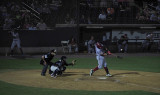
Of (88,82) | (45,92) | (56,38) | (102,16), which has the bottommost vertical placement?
(88,82)

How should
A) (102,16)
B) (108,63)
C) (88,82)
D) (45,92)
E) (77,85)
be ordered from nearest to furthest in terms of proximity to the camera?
(45,92) → (77,85) → (88,82) → (108,63) → (102,16)

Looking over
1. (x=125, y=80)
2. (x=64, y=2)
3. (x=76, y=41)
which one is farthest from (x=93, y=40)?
(x=125, y=80)

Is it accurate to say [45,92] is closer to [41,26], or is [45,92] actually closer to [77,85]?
[77,85]

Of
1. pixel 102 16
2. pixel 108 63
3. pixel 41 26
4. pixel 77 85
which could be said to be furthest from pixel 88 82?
pixel 102 16

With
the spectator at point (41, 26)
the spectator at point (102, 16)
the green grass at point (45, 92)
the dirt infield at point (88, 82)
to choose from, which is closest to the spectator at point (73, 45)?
the spectator at point (41, 26)

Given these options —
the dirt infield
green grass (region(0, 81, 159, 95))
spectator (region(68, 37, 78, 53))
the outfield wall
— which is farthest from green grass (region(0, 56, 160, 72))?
green grass (region(0, 81, 159, 95))

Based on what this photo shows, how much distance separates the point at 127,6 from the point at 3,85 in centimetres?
2055

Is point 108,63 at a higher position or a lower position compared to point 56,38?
lower

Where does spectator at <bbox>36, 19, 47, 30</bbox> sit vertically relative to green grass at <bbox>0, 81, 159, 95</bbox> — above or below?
above

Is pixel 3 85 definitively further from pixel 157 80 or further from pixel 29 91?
pixel 157 80

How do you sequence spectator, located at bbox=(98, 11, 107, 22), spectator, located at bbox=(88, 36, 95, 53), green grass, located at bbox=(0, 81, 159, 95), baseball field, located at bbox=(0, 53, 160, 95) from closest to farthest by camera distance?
green grass, located at bbox=(0, 81, 159, 95) → baseball field, located at bbox=(0, 53, 160, 95) → spectator, located at bbox=(88, 36, 95, 53) → spectator, located at bbox=(98, 11, 107, 22)

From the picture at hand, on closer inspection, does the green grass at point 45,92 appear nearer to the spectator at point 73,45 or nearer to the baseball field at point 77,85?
the baseball field at point 77,85

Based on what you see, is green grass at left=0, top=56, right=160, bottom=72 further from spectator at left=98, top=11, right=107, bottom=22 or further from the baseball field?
spectator at left=98, top=11, right=107, bottom=22

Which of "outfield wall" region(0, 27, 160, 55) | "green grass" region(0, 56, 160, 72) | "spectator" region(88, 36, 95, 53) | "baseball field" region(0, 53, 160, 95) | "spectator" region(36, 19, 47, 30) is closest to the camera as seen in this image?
"baseball field" region(0, 53, 160, 95)
